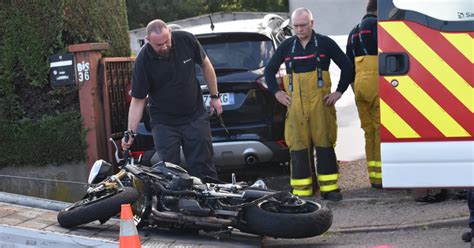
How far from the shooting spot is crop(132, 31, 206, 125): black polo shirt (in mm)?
6191

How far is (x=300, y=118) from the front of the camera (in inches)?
268

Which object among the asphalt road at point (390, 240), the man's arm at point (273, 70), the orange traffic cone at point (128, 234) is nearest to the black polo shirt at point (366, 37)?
the man's arm at point (273, 70)

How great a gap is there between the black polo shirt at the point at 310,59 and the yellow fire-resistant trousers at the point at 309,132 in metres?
0.09

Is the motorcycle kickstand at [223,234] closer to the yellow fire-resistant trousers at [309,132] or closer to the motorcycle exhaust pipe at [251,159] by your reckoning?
the yellow fire-resistant trousers at [309,132]

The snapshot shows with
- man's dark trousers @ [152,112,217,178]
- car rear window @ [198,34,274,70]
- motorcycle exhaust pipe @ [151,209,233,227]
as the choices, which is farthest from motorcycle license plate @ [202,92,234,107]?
motorcycle exhaust pipe @ [151,209,233,227]

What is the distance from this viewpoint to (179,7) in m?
46.9

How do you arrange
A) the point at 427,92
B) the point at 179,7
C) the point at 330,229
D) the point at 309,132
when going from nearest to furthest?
the point at 427,92 < the point at 330,229 < the point at 309,132 < the point at 179,7

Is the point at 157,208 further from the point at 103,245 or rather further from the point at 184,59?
the point at 184,59

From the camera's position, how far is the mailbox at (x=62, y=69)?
7715 mm

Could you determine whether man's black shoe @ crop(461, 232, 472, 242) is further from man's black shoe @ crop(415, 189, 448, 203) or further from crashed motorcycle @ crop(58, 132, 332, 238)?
→ man's black shoe @ crop(415, 189, 448, 203)

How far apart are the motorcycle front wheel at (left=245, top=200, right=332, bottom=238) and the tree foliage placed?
4102cm

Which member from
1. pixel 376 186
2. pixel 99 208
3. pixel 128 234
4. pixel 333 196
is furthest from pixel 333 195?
pixel 128 234

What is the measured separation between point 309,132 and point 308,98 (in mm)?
335

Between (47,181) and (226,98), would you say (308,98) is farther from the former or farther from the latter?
(47,181)
